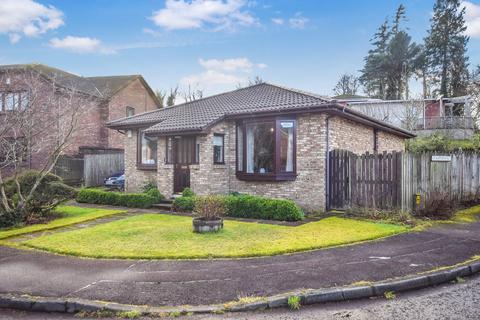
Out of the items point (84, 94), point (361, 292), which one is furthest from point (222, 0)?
point (84, 94)

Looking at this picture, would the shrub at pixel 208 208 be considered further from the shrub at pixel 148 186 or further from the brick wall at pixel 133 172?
the brick wall at pixel 133 172

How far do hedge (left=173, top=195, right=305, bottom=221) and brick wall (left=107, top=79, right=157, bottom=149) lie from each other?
1794 cm

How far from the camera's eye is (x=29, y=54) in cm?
1897

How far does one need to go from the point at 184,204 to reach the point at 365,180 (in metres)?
6.18

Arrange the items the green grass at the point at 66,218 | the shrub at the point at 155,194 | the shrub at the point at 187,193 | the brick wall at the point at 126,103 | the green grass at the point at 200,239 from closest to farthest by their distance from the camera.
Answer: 1. the green grass at the point at 200,239
2. the green grass at the point at 66,218
3. the shrub at the point at 187,193
4. the shrub at the point at 155,194
5. the brick wall at the point at 126,103

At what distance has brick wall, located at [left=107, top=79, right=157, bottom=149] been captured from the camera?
2673cm

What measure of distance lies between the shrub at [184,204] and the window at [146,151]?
15.5 feet

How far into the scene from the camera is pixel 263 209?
10883mm

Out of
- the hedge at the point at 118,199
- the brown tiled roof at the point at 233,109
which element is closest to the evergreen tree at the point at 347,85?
the brown tiled roof at the point at 233,109

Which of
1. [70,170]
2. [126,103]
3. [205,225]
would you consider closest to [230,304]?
[205,225]

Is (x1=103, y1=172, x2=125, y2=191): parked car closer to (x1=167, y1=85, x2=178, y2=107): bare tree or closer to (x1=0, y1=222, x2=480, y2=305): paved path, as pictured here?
(x1=0, y1=222, x2=480, y2=305): paved path

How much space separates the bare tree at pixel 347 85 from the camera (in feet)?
182

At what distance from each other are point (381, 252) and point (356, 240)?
39.6 inches

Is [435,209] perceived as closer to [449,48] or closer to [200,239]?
[200,239]
